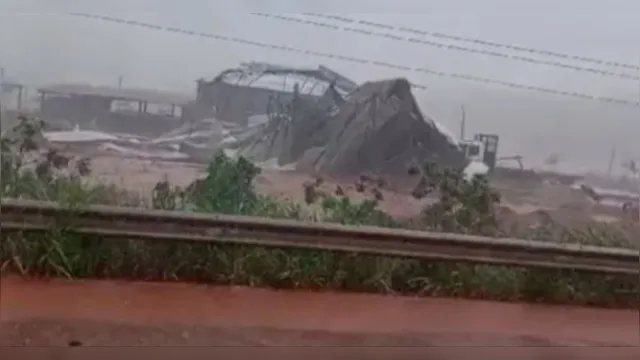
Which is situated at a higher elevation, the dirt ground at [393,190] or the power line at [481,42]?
the power line at [481,42]

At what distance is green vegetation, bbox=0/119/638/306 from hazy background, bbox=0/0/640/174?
9 centimetres

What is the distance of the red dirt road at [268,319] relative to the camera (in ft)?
3.51

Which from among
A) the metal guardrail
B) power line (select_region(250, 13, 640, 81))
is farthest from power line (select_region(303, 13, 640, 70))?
the metal guardrail

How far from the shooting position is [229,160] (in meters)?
1.11

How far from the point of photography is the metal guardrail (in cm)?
107

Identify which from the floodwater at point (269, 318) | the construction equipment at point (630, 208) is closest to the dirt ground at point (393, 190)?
the construction equipment at point (630, 208)

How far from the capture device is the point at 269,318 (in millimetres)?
1117

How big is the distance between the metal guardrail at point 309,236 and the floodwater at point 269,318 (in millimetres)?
57

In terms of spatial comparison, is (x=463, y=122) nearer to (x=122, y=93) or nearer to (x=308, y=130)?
(x=308, y=130)

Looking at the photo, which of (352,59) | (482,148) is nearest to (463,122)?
(482,148)

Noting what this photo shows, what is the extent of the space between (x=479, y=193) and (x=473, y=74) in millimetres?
150

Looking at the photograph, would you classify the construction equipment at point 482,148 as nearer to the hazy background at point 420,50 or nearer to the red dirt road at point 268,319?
the hazy background at point 420,50

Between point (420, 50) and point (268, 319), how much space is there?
38 cm

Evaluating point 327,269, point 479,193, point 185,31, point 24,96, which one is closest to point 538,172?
point 479,193
